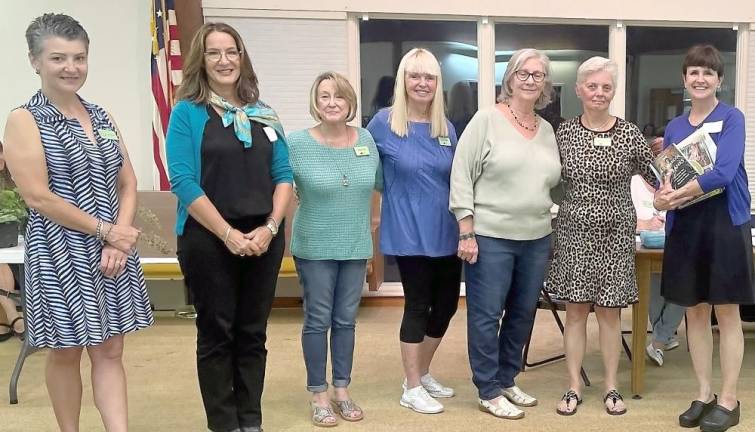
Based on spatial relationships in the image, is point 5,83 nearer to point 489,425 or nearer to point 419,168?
point 419,168

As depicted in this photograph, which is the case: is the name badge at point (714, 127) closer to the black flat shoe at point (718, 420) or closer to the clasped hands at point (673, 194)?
the clasped hands at point (673, 194)

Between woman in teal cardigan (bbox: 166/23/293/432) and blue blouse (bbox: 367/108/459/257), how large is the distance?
46 cm

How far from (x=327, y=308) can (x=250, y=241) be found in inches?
20.7

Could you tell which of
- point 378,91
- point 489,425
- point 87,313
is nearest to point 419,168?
point 489,425

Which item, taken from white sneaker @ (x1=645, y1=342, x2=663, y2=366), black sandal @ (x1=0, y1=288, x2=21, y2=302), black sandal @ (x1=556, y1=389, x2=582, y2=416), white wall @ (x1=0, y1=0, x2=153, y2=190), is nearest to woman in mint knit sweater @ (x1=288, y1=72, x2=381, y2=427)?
black sandal @ (x1=556, y1=389, x2=582, y2=416)

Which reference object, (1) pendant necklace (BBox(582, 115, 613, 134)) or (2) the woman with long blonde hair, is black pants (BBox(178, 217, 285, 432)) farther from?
(1) pendant necklace (BBox(582, 115, 613, 134))

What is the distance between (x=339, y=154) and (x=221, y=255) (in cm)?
63

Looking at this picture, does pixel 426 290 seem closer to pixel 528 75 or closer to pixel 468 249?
pixel 468 249

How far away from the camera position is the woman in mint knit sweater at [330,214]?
247 cm

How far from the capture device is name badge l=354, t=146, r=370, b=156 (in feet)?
8.23

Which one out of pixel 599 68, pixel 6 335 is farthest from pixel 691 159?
pixel 6 335

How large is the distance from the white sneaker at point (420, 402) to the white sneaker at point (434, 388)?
140 millimetres

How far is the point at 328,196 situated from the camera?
2.47 metres

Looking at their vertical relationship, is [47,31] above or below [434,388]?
above
